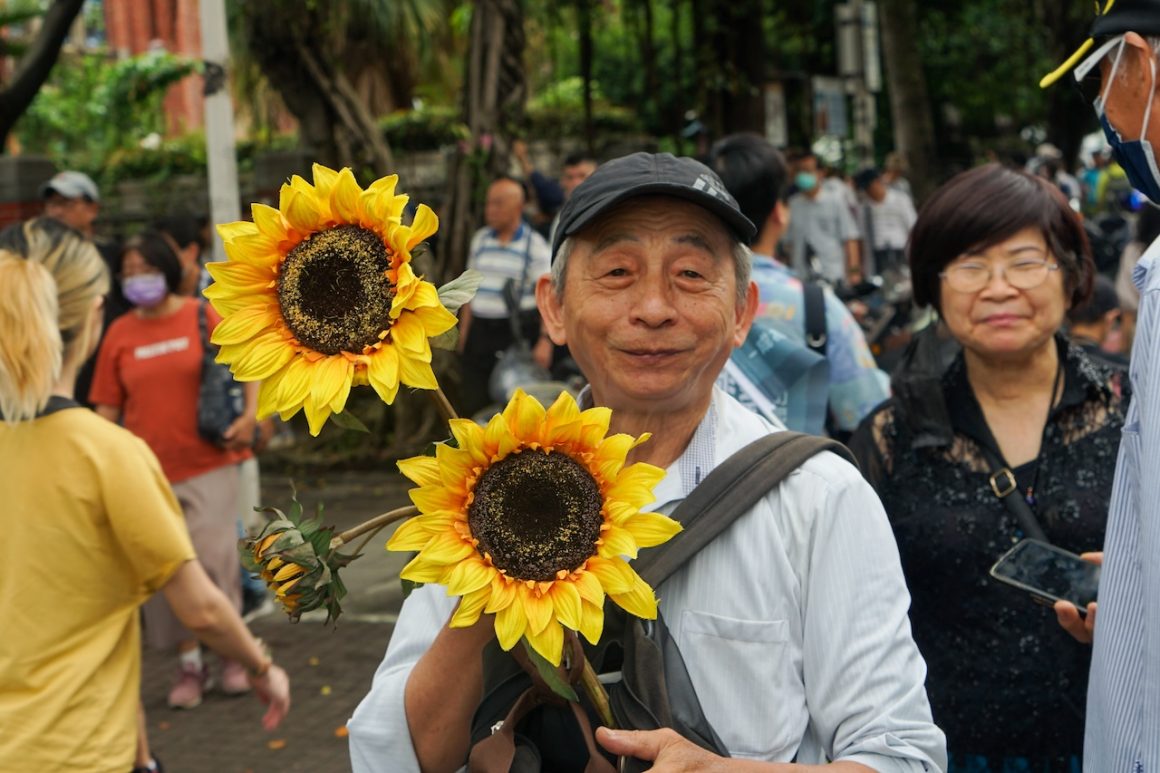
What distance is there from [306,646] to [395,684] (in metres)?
6.02

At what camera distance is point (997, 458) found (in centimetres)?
341

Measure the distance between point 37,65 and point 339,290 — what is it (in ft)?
26.3

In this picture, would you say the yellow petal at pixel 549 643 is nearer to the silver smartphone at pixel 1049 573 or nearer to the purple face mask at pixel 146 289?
the silver smartphone at pixel 1049 573

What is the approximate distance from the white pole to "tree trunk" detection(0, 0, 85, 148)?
3.24 feet

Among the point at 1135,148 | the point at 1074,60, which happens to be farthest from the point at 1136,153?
the point at 1074,60

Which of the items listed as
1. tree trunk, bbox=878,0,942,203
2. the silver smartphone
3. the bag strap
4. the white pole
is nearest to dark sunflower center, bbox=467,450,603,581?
the silver smartphone

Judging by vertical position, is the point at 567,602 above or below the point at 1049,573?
above

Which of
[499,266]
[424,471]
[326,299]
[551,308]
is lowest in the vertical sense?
[499,266]

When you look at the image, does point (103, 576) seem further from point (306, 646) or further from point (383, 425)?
point (383, 425)

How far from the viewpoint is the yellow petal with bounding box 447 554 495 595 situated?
1816 mm

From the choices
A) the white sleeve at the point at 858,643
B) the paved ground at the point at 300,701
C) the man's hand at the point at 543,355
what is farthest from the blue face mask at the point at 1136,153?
the man's hand at the point at 543,355

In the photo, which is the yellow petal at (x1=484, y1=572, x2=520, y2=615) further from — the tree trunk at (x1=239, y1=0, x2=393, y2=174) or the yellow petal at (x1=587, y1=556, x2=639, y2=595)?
the tree trunk at (x1=239, y1=0, x2=393, y2=174)

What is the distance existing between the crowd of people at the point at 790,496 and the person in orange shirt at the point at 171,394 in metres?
2.00

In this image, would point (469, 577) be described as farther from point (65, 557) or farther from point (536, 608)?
point (65, 557)
